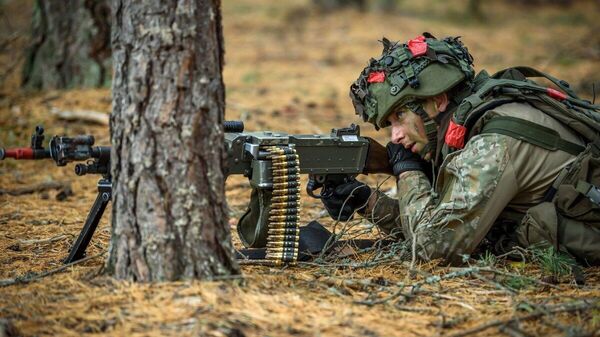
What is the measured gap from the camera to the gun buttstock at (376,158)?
509cm

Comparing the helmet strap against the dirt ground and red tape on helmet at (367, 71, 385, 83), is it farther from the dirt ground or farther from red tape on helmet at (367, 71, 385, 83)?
the dirt ground

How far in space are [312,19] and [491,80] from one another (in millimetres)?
13185

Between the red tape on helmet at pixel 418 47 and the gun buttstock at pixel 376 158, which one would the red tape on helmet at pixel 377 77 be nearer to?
the red tape on helmet at pixel 418 47

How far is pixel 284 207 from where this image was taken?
4.68 m

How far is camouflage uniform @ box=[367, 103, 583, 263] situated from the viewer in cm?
439

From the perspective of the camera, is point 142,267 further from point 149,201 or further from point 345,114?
point 345,114

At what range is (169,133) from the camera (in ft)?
11.9

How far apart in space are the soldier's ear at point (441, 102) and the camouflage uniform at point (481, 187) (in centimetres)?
39

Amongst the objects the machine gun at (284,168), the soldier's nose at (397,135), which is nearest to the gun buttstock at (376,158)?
the machine gun at (284,168)

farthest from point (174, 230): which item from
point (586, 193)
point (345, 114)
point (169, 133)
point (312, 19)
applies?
point (312, 19)

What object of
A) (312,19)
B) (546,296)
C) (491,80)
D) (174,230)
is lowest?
(546,296)

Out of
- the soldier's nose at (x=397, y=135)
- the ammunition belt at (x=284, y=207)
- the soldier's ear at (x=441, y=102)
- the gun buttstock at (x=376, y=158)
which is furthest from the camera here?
the gun buttstock at (x=376, y=158)

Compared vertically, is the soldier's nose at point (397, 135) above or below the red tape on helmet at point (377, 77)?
below

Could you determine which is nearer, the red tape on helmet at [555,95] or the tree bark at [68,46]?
the red tape on helmet at [555,95]
